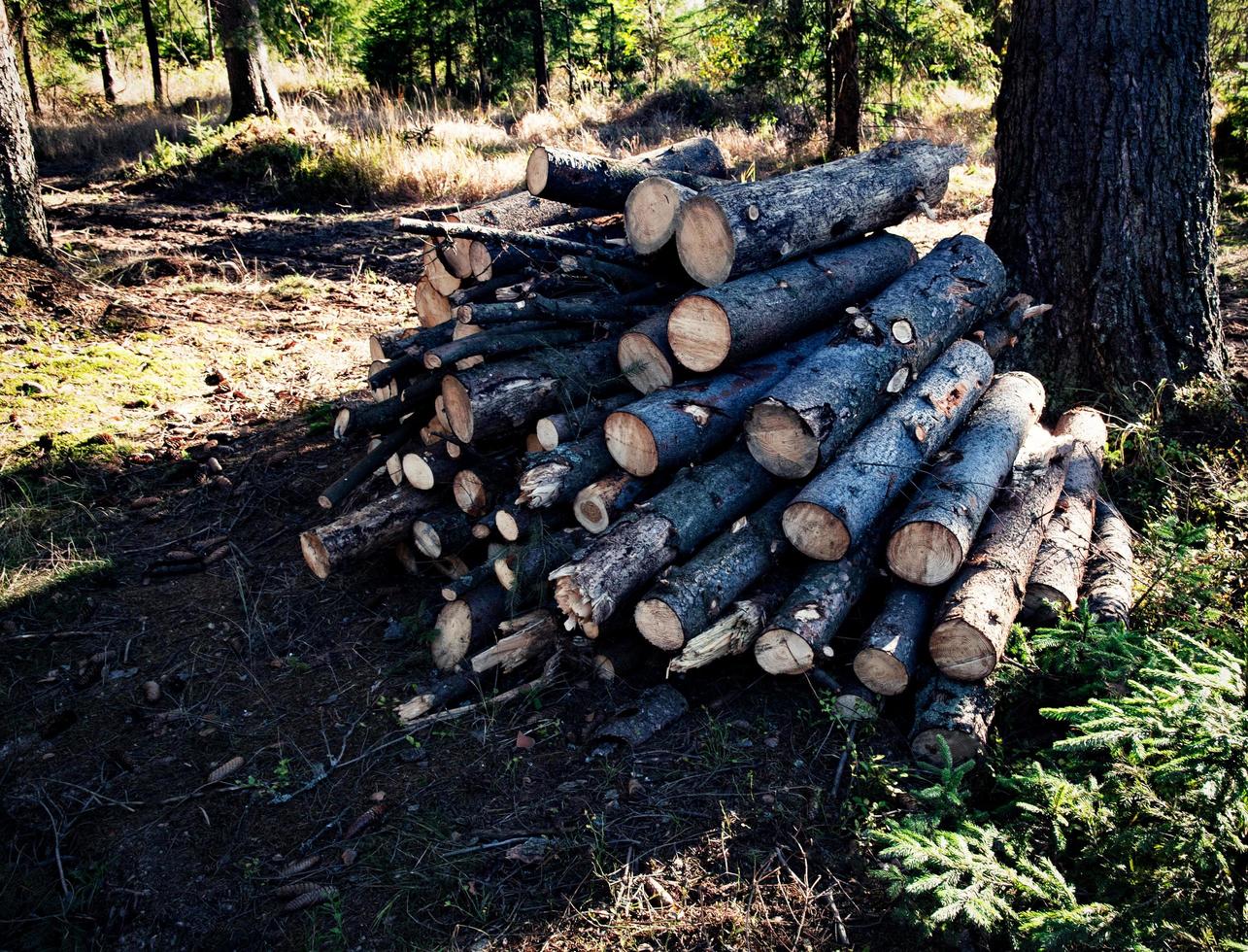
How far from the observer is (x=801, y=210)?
14.2ft

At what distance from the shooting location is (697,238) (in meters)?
4.21

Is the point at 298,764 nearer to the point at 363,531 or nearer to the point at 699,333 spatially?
the point at 363,531

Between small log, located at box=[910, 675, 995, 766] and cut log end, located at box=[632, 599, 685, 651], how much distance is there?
946 millimetres

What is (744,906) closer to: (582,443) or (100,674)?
(582,443)

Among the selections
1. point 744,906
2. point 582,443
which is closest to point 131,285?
point 582,443

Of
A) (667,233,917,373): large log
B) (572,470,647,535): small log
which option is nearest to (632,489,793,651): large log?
(572,470,647,535): small log

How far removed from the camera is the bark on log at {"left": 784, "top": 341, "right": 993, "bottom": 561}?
335cm

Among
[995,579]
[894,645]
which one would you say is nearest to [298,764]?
[894,645]

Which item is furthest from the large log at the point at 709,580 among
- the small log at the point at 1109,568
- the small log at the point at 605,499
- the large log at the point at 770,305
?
the small log at the point at 1109,568

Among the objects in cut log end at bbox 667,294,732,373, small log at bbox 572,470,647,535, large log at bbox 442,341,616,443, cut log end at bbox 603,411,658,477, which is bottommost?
small log at bbox 572,470,647,535

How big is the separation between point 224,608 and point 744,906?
2.92 meters

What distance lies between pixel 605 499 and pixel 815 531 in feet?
3.09

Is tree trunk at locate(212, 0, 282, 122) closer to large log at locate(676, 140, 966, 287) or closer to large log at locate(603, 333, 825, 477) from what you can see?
large log at locate(676, 140, 966, 287)

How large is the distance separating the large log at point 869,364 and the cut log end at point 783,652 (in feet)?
2.64
